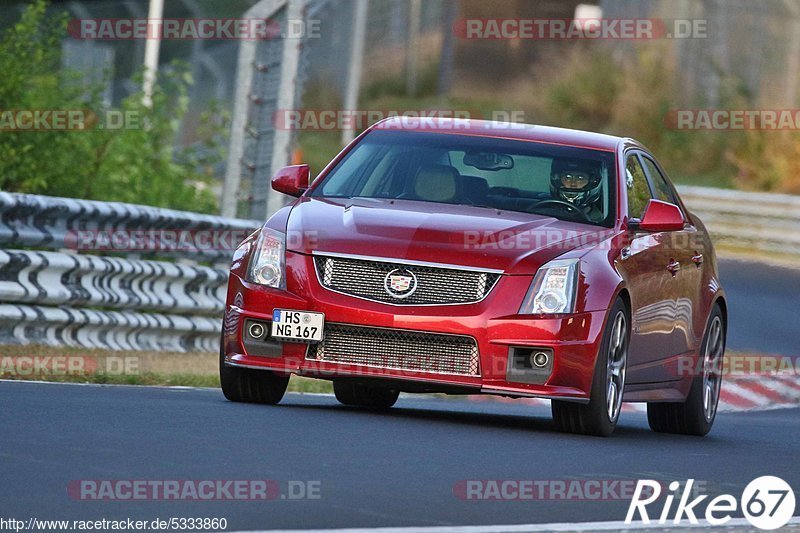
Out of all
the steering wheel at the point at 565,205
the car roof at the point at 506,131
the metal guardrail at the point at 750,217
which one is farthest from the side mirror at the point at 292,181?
the metal guardrail at the point at 750,217

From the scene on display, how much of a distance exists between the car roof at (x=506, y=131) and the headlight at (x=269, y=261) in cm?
166

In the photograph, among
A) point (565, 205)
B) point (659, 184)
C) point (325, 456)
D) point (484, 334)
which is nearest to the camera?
point (325, 456)

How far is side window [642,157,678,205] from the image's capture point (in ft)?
41.2

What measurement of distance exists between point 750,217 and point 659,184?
61.7ft

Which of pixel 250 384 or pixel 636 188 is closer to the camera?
pixel 250 384

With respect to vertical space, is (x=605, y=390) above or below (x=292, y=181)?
below

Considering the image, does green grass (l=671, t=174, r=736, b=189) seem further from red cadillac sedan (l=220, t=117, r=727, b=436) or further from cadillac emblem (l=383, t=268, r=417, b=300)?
cadillac emblem (l=383, t=268, r=417, b=300)

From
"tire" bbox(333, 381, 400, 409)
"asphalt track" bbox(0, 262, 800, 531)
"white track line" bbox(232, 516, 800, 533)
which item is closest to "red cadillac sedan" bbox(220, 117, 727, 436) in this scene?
"asphalt track" bbox(0, 262, 800, 531)

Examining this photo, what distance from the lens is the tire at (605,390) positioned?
10320mm

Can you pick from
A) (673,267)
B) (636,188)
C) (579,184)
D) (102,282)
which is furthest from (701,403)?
(102,282)

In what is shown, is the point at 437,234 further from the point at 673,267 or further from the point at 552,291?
the point at 673,267

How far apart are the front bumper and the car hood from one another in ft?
0.47

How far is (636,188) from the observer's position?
11.8 meters

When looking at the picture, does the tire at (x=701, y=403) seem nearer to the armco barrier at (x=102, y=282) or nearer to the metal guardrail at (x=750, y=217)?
the armco barrier at (x=102, y=282)
